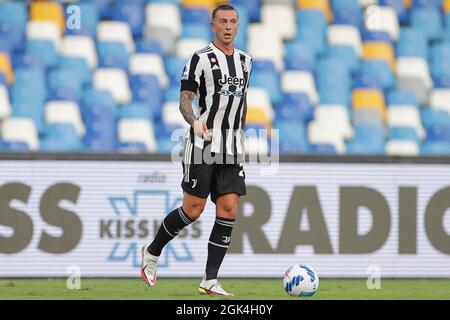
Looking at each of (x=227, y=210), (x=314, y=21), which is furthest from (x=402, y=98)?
(x=227, y=210)

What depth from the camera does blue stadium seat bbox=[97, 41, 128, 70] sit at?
43.2 ft

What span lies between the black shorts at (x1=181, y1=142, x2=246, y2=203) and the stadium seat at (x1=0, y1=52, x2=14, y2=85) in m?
5.37

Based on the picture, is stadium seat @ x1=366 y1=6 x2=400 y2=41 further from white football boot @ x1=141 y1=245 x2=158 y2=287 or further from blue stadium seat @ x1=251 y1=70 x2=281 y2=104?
A: white football boot @ x1=141 y1=245 x2=158 y2=287

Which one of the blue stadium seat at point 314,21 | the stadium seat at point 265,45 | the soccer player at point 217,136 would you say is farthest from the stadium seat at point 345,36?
the soccer player at point 217,136

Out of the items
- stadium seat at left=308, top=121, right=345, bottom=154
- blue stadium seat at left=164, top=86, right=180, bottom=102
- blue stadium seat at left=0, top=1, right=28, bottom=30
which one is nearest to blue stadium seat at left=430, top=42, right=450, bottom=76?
stadium seat at left=308, top=121, right=345, bottom=154

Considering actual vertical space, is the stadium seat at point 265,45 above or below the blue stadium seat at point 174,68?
above

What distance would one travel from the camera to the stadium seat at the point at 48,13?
1348 cm

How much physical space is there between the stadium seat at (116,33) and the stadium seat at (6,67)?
1.28 metres

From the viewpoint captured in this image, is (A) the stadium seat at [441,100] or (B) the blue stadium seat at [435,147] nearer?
(B) the blue stadium seat at [435,147]

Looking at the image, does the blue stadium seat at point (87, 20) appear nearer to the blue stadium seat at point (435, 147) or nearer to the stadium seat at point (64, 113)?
the stadium seat at point (64, 113)

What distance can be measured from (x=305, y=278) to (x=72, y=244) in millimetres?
3057

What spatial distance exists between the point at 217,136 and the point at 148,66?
5.61m

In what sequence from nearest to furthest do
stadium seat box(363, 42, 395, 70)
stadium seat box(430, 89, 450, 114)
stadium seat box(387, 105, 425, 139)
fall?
stadium seat box(387, 105, 425, 139) → stadium seat box(430, 89, 450, 114) → stadium seat box(363, 42, 395, 70)

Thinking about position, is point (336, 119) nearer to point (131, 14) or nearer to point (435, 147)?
point (435, 147)
